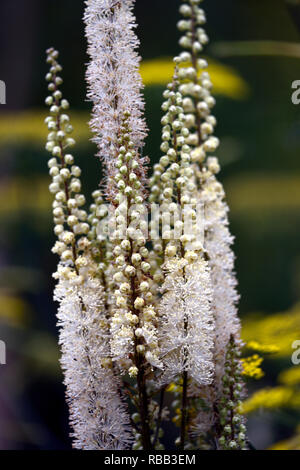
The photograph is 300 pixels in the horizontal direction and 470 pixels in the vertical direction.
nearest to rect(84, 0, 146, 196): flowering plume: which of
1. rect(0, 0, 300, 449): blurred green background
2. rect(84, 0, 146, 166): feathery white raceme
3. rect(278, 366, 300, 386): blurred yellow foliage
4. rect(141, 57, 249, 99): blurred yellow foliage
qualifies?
rect(84, 0, 146, 166): feathery white raceme

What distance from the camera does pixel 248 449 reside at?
786 millimetres

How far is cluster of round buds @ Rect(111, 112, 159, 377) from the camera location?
623 millimetres

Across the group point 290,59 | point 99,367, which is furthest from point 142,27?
point 99,367

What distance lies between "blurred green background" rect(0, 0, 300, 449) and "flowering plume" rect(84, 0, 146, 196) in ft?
0.35

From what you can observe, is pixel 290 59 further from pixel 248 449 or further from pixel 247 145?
pixel 248 449

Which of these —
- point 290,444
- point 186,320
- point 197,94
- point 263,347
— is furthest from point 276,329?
point 197,94

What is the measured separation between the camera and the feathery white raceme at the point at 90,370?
68 centimetres

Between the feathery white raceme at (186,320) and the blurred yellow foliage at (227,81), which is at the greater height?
the blurred yellow foliage at (227,81)

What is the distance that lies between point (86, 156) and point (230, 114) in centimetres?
29

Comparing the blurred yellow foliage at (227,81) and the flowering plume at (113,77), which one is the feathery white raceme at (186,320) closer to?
the flowering plume at (113,77)

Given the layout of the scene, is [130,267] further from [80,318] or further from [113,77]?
[113,77]

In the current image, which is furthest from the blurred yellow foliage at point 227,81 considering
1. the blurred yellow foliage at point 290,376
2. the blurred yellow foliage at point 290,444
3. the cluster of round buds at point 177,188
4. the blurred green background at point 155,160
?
the blurred yellow foliage at point 290,444

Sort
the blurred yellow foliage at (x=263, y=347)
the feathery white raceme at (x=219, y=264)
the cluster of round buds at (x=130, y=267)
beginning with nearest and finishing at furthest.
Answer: the cluster of round buds at (x=130, y=267) < the feathery white raceme at (x=219, y=264) < the blurred yellow foliage at (x=263, y=347)

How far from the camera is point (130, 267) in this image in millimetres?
621
